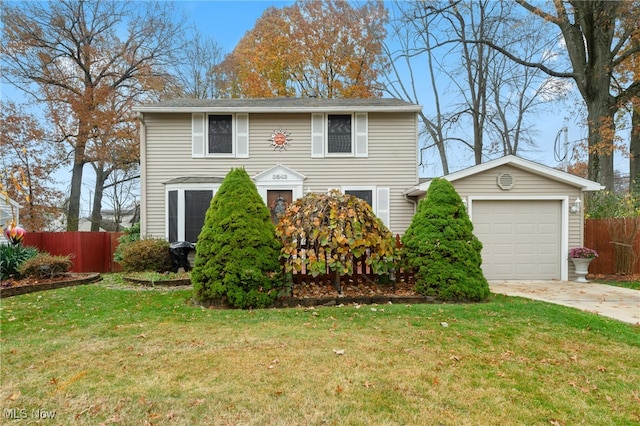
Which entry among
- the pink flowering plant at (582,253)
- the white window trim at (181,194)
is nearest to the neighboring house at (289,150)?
the white window trim at (181,194)

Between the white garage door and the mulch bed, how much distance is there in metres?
9.68

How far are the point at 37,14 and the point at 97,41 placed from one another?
240 centimetres

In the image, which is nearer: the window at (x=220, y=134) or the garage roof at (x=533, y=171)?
the garage roof at (x=533, y=171)

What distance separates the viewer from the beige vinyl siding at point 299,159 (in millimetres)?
10969

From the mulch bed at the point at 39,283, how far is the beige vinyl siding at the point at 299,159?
304 cm

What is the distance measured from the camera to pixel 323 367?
3168 mm

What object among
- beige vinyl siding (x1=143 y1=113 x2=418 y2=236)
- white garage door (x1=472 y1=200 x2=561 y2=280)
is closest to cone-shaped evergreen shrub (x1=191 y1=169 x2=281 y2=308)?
beige vinyl siding (x1=143 y1=113 x2=418 y2=236)

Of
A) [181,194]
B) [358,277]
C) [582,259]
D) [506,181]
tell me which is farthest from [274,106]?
[582,259]

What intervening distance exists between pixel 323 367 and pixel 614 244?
1057cm

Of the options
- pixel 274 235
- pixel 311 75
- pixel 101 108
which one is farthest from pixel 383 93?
pixel 274 235

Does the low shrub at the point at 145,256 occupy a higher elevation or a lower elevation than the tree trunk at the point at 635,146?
lower

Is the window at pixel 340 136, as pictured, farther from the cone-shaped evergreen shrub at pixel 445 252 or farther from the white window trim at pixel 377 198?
the cone-shaped evergreen shrub at pixel 445 252

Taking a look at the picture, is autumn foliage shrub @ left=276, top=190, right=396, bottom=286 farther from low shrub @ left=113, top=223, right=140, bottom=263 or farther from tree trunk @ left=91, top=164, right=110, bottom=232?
tree trunk @ left=91, top=164, right=110, bottom=232

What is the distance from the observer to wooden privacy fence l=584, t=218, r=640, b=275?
949cm
